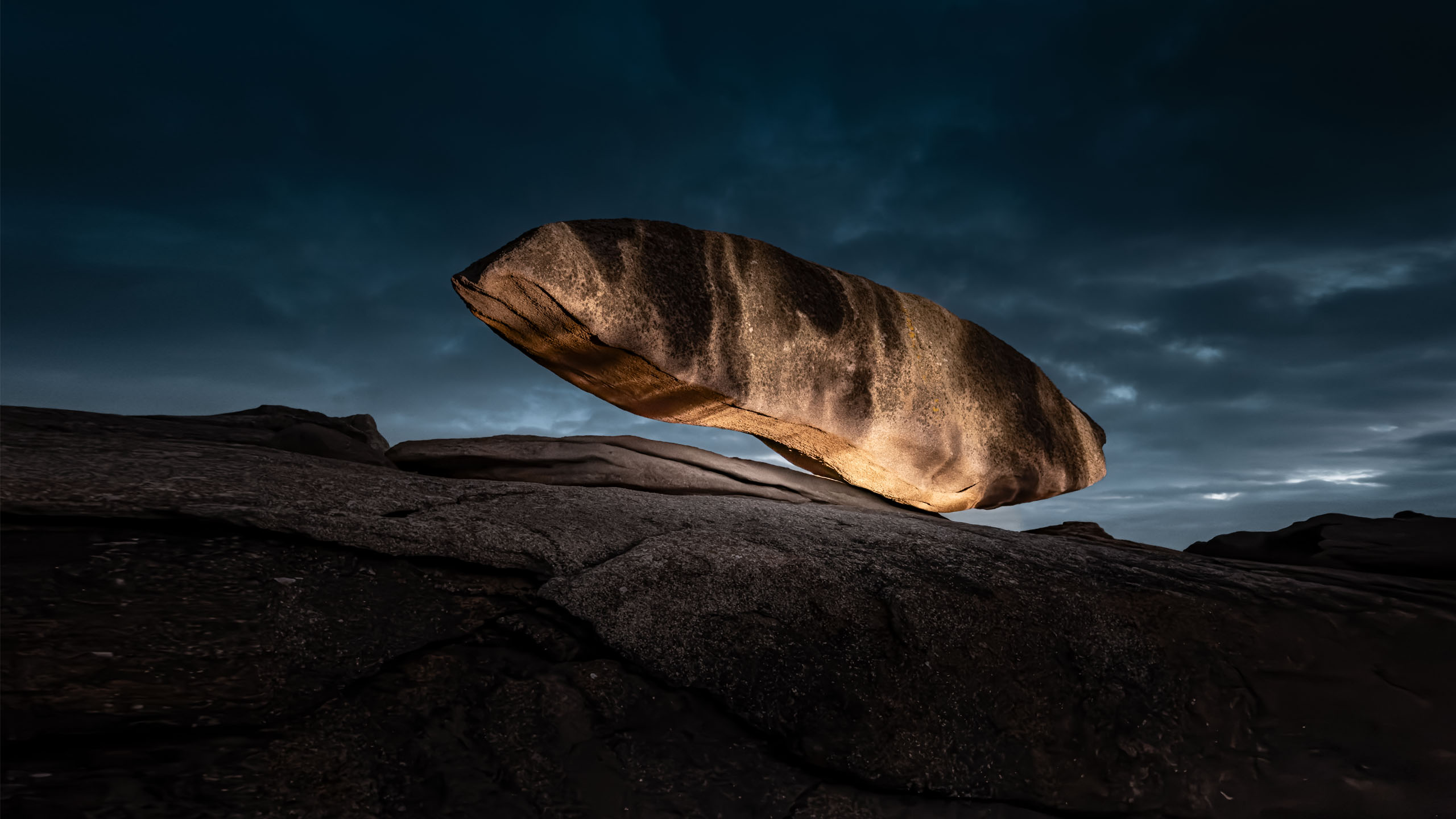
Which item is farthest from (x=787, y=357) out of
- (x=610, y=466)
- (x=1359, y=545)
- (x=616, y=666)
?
(x=1359, y=545)

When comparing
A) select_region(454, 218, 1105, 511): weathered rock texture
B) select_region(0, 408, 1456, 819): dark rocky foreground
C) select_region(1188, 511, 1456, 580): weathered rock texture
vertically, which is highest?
select_region(454, 218, 1105, 511): weathered rock texture

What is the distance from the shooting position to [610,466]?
12.4 ft

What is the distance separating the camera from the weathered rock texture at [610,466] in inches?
140

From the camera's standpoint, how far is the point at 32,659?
4.31 feet

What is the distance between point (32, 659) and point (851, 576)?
6.28 ft

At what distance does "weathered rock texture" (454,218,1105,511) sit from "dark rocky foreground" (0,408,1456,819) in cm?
128

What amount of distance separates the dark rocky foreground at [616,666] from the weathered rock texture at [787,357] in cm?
128

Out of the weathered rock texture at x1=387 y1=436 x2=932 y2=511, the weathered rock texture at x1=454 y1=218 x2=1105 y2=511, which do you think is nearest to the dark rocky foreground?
the weathered rock texture at x1=387 y1=436 x2=932 y2=511

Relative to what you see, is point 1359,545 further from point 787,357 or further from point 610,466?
point 610,466

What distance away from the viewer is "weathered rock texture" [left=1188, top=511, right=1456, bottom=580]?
3.29m

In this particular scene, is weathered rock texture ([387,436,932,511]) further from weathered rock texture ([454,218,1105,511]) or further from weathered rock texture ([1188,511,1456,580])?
weathered rock texture ([1188,511,1456,580])

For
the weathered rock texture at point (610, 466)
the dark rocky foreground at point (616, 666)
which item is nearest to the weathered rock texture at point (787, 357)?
the weathered rock texture at point (610, 466)

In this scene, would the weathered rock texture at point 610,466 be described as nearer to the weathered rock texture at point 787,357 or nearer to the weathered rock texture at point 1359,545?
the weathered rock texture at point 787,357

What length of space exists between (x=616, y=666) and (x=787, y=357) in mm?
2515
